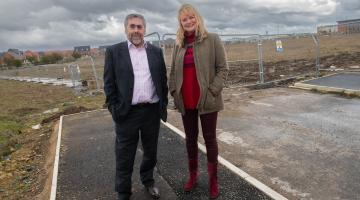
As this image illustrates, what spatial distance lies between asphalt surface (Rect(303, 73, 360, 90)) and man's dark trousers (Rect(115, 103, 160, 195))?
8503mm

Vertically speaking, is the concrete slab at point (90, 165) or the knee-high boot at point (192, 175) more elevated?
the knee-high boot at point (192, 175)

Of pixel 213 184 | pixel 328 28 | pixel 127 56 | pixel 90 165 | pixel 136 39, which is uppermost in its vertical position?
pixel 328 28

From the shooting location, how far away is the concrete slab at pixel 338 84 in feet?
35.7

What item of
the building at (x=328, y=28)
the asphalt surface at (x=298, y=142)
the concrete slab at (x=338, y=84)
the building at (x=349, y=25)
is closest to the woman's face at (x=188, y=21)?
the asphalt surface at (x=298, y=142)

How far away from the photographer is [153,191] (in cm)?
468

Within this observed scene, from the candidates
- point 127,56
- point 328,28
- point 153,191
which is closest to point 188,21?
point 127,56

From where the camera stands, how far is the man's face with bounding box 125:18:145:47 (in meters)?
4.04

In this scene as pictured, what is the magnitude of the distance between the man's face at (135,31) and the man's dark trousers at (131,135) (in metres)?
0.71

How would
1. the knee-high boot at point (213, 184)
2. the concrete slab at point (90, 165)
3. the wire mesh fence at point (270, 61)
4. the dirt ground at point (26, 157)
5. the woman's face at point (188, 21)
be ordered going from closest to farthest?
the woman's face at point (188, 21), the knee-high boot at point (213, 184), the concrete slab at point (90, 165), the dirt ground at point (26, 157), the wire mesh fence at point (270, 61)

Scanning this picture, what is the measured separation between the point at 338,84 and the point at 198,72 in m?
9.25

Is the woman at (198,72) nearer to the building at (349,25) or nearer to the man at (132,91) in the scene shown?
the man at (132,91)

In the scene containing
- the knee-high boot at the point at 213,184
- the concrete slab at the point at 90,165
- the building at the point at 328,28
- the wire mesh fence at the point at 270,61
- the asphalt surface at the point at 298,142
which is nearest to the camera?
the knee-high boot at the point at 213,184

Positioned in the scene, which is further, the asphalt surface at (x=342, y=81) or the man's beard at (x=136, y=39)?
the asphalt surface at (x=342, y=81)

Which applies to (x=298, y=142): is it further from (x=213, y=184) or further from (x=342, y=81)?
(x=342, y=81)
